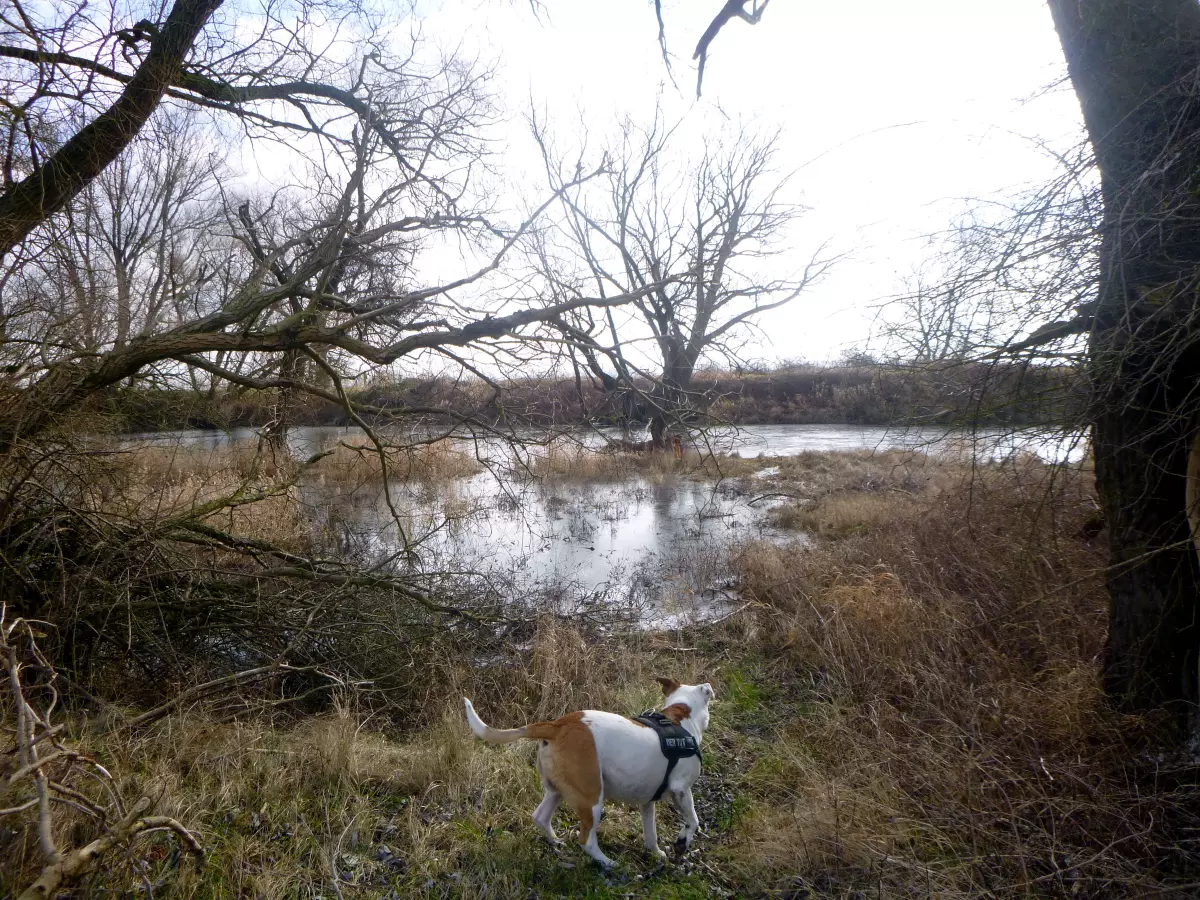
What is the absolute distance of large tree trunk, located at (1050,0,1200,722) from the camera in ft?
11.3

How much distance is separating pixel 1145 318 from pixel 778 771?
320cm

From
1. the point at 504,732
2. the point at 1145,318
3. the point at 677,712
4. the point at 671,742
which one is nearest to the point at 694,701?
the point at 677,712

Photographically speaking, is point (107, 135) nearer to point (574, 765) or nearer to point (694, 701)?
point (574, 765)

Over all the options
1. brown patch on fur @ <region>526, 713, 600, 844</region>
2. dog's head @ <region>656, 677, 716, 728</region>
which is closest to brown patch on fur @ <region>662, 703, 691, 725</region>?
dog's head @ <region>656, 677, 716, 728</region>

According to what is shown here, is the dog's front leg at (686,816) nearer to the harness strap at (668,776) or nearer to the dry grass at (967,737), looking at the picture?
the harness strap at (668,776)

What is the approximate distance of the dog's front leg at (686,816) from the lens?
3.67m

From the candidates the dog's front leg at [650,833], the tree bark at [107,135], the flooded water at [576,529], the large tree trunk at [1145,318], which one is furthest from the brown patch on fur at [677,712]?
the tree bark at [107,135]

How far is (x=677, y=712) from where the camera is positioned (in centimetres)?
392

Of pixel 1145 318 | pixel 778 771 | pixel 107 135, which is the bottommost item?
pixel 778 771

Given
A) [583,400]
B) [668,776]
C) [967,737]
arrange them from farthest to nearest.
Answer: [583,400] < [967,737] < [668,776]

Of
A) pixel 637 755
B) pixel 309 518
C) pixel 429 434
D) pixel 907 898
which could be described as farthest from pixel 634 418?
pixel 309 518

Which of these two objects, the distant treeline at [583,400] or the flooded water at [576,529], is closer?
the distant treeline at [583,400]

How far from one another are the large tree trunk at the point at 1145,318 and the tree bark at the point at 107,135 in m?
6.17

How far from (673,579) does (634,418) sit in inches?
110
